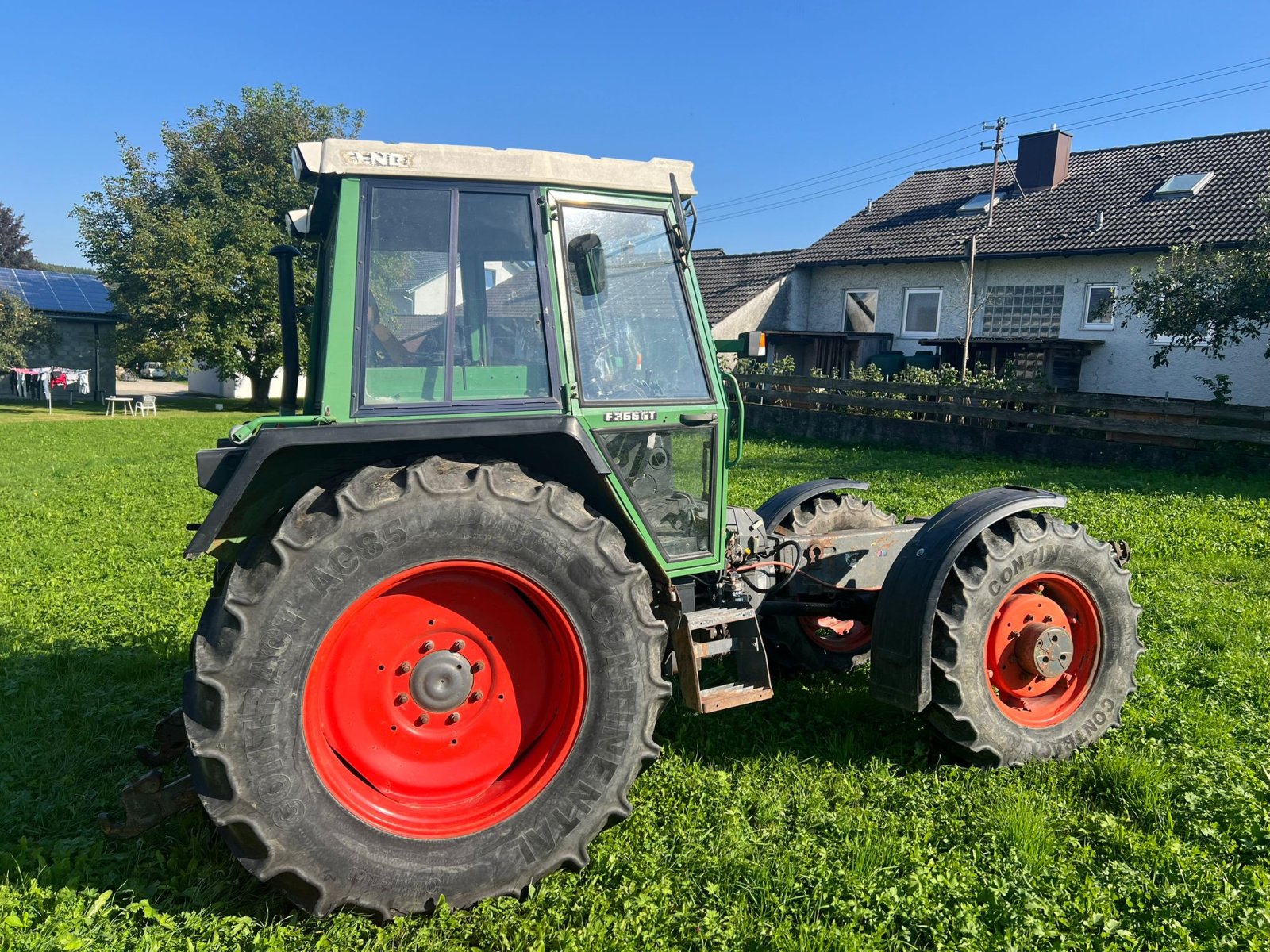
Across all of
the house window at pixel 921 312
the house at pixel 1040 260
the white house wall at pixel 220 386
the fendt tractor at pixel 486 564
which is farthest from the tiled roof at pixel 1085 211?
the white house wall at pixel 220 386

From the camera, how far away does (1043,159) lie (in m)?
23.2

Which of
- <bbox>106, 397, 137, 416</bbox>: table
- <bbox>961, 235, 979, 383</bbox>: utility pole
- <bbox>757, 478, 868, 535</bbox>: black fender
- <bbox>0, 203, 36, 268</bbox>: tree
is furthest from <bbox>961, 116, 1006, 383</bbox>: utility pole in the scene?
<bbox>0, 203, 36, 268</bbox>: tree

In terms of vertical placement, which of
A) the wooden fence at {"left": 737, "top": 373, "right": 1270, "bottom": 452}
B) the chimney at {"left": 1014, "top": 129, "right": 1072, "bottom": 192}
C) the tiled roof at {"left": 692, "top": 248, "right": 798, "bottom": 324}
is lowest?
the wooden fence at {"left": 737, "top": 373, "right": 1270, "bottom": 452}

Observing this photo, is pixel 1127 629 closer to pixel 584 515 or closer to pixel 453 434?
pixel 584 515

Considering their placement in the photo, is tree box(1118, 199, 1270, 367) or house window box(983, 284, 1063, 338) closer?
tree box(1118, 199, 1270, 367)

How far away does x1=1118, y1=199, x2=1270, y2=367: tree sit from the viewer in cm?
1296

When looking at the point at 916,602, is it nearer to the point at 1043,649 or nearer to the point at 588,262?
the point at 1043,649

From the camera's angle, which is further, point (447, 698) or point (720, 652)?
point (720, 652)

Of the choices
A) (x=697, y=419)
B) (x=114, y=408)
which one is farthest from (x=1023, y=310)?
(x=114, y=408)

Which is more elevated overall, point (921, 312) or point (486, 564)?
point (921, 312)

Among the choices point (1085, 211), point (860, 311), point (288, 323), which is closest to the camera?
point (288, 323)

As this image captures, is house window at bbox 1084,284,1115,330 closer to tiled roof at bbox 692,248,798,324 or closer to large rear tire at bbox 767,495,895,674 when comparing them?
tiled roof at bbox 692,248,798,324

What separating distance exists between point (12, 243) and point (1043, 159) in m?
55.9

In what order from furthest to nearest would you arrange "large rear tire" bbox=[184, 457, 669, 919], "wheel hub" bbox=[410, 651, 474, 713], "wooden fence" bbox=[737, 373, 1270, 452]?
"wooden fence" bbox=[737, 373, 1270, 452]
"wheel hub" bbox=[410, 651, 474, 713]
"large rear tire" bbox=[184, 457, 669, 919]
